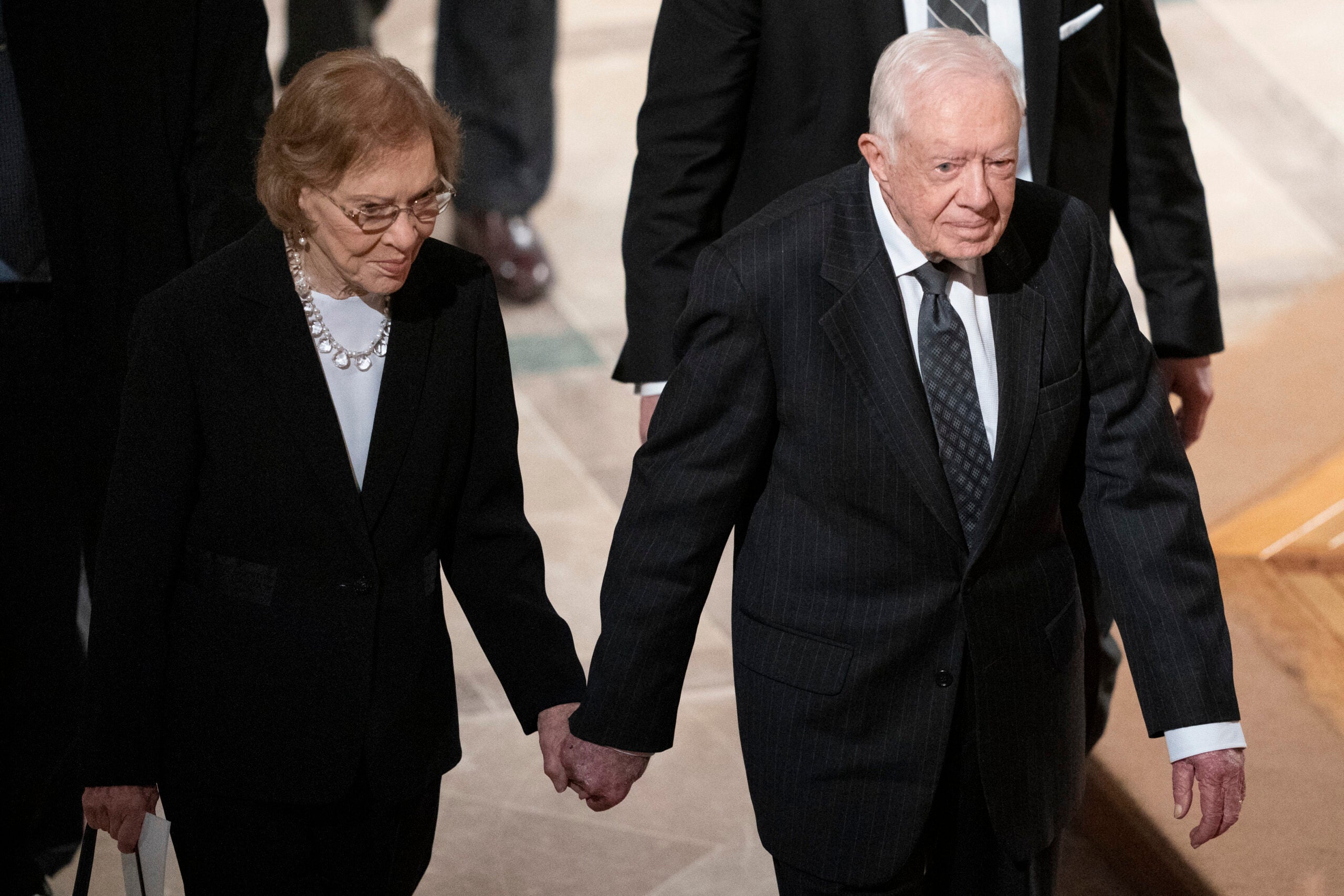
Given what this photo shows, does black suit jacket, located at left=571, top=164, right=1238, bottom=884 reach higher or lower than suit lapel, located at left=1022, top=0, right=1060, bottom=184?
lower

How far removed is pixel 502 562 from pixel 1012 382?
2.28 feet

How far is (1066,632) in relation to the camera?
2.33 meters

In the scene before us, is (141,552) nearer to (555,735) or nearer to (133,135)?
(555,735)

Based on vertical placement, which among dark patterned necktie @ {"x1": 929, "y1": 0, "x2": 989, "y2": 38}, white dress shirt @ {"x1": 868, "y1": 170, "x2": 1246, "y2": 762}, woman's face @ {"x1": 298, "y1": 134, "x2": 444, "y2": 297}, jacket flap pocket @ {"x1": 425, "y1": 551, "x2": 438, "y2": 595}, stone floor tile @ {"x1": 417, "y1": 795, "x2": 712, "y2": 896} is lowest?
stone floor tile @ {"x1": 417, "y1": 795, "x2": 712, "y2": 896}

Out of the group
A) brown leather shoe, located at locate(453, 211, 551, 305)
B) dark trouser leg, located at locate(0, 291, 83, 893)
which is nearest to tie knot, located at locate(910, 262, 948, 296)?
dark trouser leg, located at locate(0, 291, 83, 893)

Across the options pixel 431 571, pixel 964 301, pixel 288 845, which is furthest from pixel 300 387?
pixel 964 301

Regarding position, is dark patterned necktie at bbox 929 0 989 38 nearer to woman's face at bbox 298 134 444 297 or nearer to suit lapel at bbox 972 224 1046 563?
suit lapel at bbox 972 224 1046 563

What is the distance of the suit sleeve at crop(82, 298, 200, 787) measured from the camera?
6.96 feet

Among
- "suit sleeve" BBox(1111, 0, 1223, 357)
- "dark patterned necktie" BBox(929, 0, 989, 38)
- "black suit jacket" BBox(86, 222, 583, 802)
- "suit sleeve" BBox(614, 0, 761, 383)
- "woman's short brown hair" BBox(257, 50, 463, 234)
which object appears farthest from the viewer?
"suit sleeve" BBox(1111, 0, 1223, 357)

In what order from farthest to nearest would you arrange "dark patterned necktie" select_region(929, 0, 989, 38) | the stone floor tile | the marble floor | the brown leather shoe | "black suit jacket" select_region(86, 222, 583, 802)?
the brown leather shoe → the marble floor → the stone floor tile → "dark patterned necktie" select_region(929, 0, 989, 38) → "black suit jacket" select_region(86, 222, 583, 802)

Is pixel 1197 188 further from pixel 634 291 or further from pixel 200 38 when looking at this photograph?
pixel 200 38

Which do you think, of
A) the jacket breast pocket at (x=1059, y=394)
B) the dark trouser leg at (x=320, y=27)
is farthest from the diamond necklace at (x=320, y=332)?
the dark trouser leg at (x=320, y=27)

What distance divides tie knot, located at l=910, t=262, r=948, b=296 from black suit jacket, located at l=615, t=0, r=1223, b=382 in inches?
29.8

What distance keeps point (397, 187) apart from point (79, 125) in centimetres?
88
